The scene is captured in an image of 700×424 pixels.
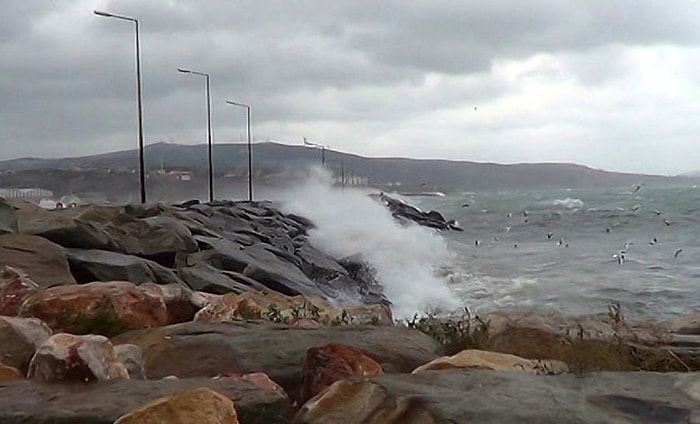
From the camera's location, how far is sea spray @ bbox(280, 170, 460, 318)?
20030mm

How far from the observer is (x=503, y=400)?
11.4 ft

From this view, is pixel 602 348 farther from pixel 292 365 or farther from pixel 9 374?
pixel 9 374

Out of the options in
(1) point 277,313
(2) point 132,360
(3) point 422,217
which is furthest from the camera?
(3) point 422,217

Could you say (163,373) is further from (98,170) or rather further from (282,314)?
(98,170)

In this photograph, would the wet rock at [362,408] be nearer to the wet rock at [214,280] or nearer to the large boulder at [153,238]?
the wet rock at [214,280]

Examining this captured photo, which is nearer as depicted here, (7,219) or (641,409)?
(641,409)

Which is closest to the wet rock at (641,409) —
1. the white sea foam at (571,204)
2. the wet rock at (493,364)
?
the wet rock at (493,364)

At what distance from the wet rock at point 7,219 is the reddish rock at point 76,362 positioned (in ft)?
22.6

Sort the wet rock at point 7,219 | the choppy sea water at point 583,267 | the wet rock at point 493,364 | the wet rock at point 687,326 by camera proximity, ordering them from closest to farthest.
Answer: the wet rock at point 493,364
the wet rock at point 687,326
the wet rock at point 7,219
the choppy sea water at point 583,267

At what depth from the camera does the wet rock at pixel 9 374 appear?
4.23 meters

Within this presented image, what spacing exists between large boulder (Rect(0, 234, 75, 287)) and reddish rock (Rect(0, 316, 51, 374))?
11.9ft

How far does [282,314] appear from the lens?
291 inches

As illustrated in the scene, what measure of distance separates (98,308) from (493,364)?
283 cm

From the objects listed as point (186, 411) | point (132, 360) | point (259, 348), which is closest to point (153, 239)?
point (259, 348)
